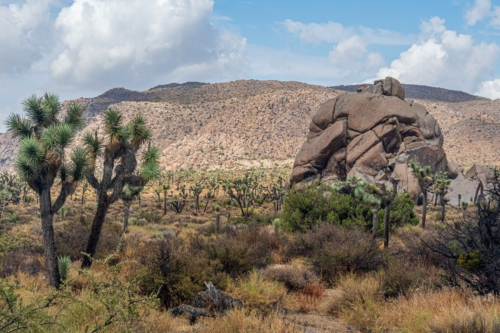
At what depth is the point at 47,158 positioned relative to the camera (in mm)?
12039

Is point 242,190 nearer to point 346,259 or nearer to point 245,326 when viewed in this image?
point 346,259

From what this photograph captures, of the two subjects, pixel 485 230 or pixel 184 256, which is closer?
pixel 485 230

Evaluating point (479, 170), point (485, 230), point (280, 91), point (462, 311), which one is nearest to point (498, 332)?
point (462, 311)

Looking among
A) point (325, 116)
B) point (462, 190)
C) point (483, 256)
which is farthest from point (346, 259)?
point (462, 190)

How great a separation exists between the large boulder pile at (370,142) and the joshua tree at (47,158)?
3739 cm

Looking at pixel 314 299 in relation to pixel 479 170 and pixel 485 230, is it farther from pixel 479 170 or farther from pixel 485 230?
pixel 479 170

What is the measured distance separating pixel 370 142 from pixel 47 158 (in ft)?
138

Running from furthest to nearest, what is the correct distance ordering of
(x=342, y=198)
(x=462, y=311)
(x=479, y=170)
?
(x=479, y=170), (x=342, y=198), (x=462, y=311)

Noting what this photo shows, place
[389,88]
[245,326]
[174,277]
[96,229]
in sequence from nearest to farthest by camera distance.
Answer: [245,326] < [174,277] < [96,229] < [389,88]

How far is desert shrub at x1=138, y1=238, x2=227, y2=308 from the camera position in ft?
29.7

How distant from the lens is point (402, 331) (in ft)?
22.2

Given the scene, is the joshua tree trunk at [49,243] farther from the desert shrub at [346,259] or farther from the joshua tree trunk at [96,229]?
the desert shrub at [346,259]

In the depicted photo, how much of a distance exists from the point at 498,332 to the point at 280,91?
11278 centimetres

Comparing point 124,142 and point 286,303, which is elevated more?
point 124,142
